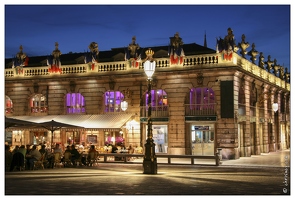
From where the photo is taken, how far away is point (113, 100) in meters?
37.7

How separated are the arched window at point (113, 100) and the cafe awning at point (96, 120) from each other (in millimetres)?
939

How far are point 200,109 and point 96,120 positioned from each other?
7936mm

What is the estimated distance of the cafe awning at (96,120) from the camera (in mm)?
34584

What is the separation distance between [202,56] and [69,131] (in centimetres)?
1243

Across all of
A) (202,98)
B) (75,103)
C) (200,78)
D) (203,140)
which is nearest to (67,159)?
(203,140)

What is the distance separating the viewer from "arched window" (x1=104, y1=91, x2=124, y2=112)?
37438 millimetres

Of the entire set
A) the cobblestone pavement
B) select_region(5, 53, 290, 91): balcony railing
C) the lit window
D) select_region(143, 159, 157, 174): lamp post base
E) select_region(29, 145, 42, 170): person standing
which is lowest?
the cobblestone pavement

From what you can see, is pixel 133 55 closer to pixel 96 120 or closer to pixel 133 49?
pixel 133 49

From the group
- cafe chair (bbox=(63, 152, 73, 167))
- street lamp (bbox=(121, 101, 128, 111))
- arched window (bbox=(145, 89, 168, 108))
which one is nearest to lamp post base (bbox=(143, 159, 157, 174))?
cafe chair (bbox=(63, 152, 73, 167))

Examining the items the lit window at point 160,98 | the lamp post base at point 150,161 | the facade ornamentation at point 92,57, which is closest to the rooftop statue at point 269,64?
the lit window at point 160,98

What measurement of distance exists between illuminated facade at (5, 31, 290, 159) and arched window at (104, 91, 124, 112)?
0.26 feet

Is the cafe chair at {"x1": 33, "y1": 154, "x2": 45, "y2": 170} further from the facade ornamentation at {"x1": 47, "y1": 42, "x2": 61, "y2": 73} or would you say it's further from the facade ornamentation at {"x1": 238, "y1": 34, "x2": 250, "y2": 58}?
the facade ornamentation at {"x1": 238, "y1": 34, "x2": 250, "y2": 58}

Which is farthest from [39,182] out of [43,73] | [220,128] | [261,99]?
[261,99]

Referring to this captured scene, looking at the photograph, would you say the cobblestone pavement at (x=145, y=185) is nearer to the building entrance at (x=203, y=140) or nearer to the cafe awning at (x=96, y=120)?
the cafe awning at (x=96, y=120)
